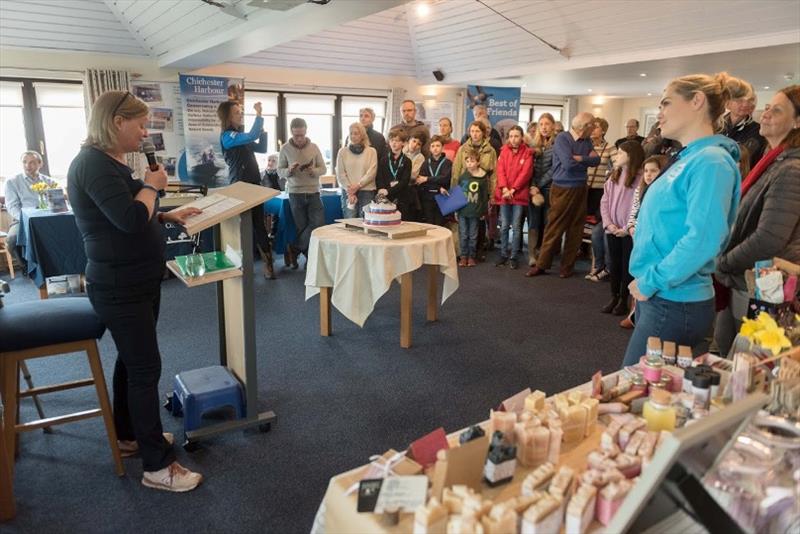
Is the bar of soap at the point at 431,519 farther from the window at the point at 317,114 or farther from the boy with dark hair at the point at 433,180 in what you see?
the window at the point at 317,114

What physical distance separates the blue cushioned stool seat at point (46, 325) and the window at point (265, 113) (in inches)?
239

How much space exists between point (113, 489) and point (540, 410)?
170 cm

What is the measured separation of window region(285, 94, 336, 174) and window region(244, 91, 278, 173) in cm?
19

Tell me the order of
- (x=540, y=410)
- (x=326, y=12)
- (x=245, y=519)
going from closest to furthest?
1. (x=540, y=410)
2. (x=245, y=519)
3. (x=326, y=12)

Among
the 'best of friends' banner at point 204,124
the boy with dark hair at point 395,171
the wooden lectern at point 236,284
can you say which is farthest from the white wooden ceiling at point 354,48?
the wooden lectern at point 236,284

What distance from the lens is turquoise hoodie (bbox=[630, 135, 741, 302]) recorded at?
1482mm

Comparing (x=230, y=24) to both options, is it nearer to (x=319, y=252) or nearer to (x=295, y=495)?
(x=319, y=252)

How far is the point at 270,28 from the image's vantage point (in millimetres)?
4430

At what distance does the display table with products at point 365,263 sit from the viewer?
3.16 m

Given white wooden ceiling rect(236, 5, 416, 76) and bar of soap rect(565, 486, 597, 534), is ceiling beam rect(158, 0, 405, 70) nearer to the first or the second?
white wooden ceiling rect(236, 5, 416, 76)

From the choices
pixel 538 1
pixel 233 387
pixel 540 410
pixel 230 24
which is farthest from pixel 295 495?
pixel 538 1

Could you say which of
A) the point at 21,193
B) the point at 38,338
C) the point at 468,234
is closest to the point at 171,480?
the point at 38,338

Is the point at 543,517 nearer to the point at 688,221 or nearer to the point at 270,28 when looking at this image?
the point at 688,221

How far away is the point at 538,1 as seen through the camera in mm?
5965
